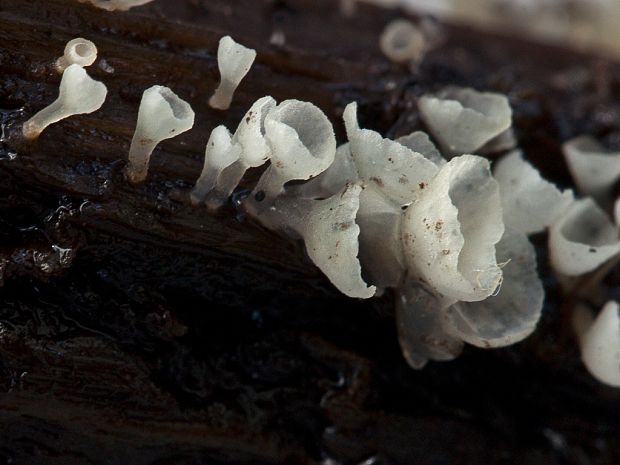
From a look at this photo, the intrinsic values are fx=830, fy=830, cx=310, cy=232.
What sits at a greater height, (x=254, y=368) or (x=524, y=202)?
(x=524, y=202)

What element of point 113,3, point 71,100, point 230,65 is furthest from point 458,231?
point 113,3

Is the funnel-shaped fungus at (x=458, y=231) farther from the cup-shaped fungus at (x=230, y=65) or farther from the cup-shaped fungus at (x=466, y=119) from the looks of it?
the cup-shaped fungus at (x=230, y=65)

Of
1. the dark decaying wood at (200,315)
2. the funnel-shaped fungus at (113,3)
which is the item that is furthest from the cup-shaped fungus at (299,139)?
the funnel-shaped fungus at (113,3)

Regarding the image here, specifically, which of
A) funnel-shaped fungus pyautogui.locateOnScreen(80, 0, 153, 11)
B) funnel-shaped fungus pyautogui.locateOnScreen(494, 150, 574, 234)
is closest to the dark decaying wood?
funnel-shaped fungus pyautogui.locateOnScreen(80, 0, 153, 11)

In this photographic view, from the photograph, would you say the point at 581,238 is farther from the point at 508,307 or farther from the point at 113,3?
the point at 113,3

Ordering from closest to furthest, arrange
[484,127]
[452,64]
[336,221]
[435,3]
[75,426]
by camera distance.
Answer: [336,221]
[75,426]
[484,127]
[452,64]
[435,3]

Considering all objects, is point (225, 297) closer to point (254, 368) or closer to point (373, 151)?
point (254, 368)

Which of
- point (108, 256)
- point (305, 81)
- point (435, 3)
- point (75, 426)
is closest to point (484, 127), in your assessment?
point (305, 81)
